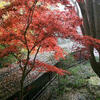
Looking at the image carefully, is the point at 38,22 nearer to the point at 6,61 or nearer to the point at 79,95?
the point at 6,61

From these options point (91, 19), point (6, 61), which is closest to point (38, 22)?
point (91, 19)

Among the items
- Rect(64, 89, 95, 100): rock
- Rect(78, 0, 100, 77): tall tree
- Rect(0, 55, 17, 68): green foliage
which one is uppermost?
Rect(78, 0, 100, 77): tall tree

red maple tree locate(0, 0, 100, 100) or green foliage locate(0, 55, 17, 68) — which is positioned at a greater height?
red maple tree locate(0, 0, 100, 100)

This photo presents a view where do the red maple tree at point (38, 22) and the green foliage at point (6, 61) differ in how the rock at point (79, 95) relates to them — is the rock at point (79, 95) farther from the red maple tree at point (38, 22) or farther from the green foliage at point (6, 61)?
the red maple tree at point (38, 22)

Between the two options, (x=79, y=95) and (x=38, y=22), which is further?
(x=79, y=95)

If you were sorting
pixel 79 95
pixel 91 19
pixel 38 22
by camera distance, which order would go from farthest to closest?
pixel 79 95 < pixel 91 19 < pixel 38 22

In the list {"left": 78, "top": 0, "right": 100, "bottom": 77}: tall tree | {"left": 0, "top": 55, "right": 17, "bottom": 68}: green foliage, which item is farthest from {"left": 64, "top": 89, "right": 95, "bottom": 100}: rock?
{"left": 0, "top": 55, "right": 17, "bottom": 68}: green foliage

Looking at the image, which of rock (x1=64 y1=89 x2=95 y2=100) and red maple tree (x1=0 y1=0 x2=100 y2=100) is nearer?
red maple tree (x1=0 y1=0 x2=100 y2=100)

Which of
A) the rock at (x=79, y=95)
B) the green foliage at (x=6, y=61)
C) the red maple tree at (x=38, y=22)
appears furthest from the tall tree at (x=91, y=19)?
the green foliage at (x=6, y=61)

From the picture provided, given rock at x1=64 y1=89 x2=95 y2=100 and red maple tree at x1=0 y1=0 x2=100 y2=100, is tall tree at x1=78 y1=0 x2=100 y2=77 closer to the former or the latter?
red maple tree at x1=0 y1=0 x2=100 y2=100

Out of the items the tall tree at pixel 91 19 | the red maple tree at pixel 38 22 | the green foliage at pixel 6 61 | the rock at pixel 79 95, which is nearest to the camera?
the red maple tree at pixel 38 22

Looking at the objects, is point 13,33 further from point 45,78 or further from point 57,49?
point 45,78

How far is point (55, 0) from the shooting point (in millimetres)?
3527

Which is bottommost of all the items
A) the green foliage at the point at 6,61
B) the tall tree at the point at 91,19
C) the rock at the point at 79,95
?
the rock at the point at 79,95
